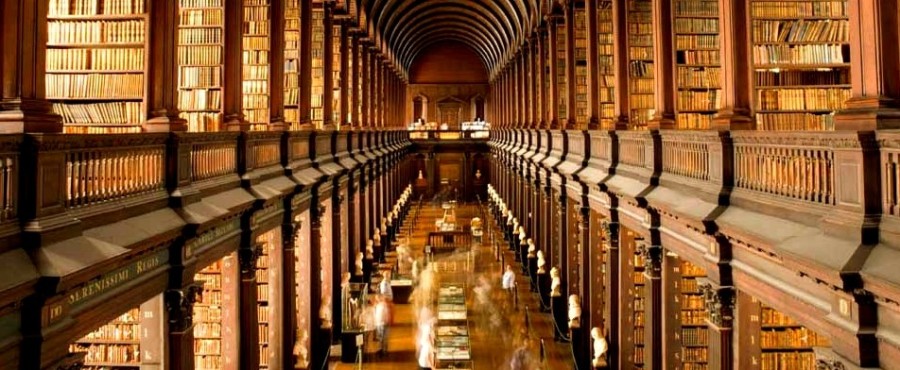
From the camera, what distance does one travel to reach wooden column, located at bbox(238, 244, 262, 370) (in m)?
6.89

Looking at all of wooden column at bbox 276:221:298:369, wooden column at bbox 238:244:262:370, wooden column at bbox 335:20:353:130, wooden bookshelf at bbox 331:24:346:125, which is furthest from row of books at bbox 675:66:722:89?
wooden bookshelf at bbox 331:24:346:125

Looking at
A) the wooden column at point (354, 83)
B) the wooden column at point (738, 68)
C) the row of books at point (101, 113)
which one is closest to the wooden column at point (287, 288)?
the row of books at point (101, 113)

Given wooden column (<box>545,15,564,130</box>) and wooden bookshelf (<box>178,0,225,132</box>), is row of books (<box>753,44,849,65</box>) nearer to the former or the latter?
wooden column (<box>545,15,564,130</box>)

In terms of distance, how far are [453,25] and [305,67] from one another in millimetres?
24700

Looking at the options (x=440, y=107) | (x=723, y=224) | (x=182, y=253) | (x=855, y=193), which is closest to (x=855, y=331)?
(x=855, y=193)

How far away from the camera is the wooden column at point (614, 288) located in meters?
8.07

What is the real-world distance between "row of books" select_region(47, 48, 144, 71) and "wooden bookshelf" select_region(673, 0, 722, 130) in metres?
6.63

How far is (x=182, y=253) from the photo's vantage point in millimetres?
5188

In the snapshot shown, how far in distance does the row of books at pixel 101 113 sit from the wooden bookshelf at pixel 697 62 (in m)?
6.68

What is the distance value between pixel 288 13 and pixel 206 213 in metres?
8.55

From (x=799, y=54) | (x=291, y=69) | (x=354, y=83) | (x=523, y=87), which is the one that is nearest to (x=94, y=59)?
(x=291, y=69)

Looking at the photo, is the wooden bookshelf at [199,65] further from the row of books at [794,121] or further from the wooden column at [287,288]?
the row of books at [794,121]

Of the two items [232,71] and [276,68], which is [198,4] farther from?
[232,71]

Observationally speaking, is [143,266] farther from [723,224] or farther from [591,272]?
[591,272]
